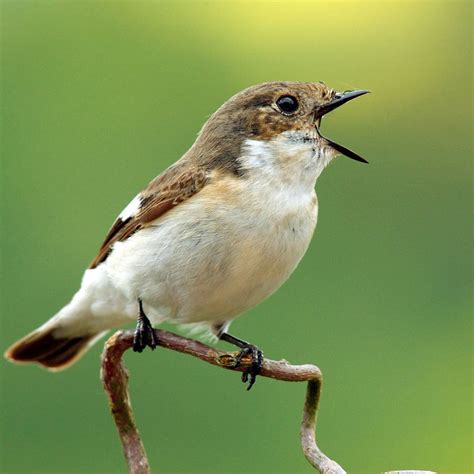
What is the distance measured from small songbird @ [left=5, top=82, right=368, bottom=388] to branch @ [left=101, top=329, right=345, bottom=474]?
2.80 feet

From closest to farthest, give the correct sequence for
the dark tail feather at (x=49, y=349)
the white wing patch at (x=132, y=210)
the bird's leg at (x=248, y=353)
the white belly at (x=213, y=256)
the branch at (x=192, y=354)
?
the branch at (x=192, y=354) → the bird's leg at (x=248, y=353) → the white belly at (x=213, y=256) → the white wing patch at (x=132, y=210) → the dark tail feather at (x=49, y=349)

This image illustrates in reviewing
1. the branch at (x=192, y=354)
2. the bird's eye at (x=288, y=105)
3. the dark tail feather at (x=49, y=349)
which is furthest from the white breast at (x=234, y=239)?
the branch at (x=192, y=354)

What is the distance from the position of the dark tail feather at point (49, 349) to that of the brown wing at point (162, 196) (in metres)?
0.61

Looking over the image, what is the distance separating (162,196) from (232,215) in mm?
425

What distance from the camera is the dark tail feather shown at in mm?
4422

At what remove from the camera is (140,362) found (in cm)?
503

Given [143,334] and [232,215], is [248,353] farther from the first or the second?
[143,334]

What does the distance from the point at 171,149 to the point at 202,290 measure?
245cm

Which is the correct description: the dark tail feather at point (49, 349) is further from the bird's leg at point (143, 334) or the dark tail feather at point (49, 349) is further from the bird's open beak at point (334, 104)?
the bird's open beak at point (334, 104)

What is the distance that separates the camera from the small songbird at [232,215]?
11.6 feet

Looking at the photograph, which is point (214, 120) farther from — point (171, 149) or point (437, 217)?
point (437, 217)

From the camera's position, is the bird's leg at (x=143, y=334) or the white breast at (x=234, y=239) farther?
the white breast at (x=234, y=239)

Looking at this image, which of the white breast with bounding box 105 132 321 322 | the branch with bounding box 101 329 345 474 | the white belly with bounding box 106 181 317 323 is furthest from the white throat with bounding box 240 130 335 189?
the branch with bounding box 101 329 345 474

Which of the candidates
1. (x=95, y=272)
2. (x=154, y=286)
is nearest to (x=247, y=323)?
(x=95, y=272)
